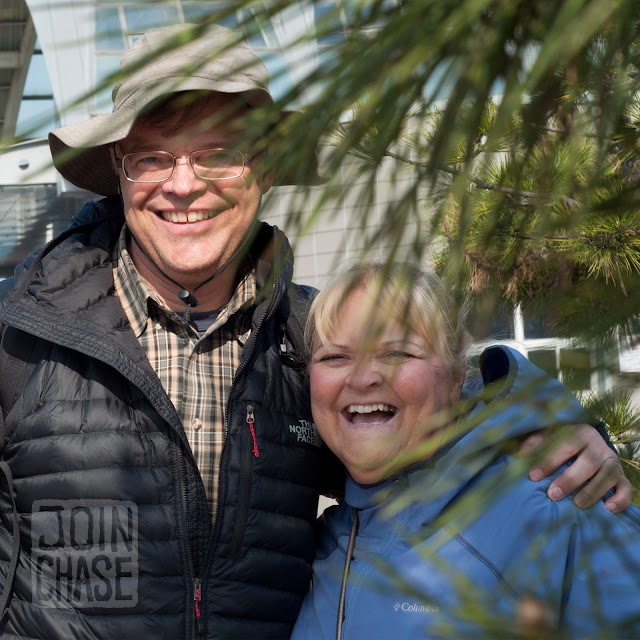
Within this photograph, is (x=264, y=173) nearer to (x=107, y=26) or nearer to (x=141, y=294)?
(x=107, y=26)

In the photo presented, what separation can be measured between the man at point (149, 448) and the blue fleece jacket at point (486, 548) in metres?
0.19

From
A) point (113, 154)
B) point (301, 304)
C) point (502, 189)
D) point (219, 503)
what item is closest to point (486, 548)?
point (219, 503)

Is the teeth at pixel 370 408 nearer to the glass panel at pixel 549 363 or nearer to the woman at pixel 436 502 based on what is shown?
the woman at pixel 436 502

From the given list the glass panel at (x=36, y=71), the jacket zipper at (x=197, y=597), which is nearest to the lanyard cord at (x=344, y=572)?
the jacket zipper at (x=197, y=597)

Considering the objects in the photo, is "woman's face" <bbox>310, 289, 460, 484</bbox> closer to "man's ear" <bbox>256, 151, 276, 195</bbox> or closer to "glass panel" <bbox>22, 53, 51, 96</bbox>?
"glass panel" <bbox>22, 53, 51, 96</bbox>

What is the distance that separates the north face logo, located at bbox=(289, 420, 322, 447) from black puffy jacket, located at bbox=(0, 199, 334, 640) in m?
0.05

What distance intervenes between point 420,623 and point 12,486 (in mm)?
938

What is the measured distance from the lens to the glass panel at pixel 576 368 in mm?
583

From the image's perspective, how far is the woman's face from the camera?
181cm

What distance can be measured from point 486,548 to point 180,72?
1196 mm

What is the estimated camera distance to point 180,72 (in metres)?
0.60

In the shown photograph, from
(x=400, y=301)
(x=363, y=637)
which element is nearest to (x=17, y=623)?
(x=363, y=637)

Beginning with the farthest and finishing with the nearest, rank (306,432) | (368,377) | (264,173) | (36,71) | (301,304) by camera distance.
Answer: (301,304) < (306,432) < (368,377) < (36,71) < (264,173)

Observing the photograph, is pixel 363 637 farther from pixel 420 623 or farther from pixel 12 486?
pixel 12 486
